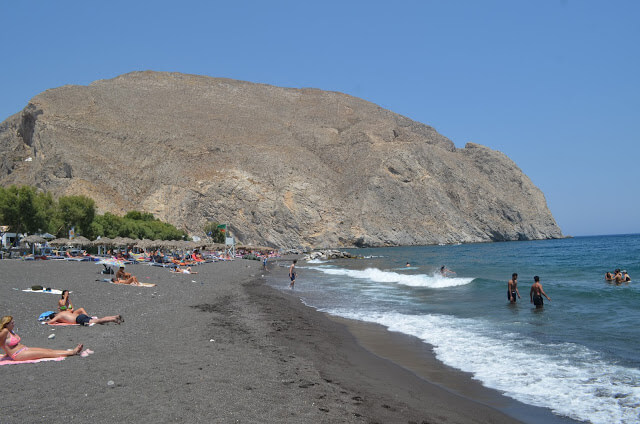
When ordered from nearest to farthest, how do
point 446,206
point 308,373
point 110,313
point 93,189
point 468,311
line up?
point 308,373 < point 110,313 < point 468,311 < point 93,189 < point 446,206

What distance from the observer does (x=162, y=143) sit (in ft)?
305

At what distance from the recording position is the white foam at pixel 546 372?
608 cm

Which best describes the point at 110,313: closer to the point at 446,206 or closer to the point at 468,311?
the point at 468,311

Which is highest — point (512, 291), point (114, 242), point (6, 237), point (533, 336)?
point (6, 237)

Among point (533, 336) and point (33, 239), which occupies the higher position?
point (33, 239)

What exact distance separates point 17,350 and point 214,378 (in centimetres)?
316

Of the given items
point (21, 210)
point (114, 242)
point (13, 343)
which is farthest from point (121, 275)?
point (21, 210)

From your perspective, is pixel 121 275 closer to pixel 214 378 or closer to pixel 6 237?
pixel 214 378

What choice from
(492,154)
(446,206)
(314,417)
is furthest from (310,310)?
(492,154)

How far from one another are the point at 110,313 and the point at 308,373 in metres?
6.84

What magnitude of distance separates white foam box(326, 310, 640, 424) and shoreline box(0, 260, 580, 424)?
103 cm

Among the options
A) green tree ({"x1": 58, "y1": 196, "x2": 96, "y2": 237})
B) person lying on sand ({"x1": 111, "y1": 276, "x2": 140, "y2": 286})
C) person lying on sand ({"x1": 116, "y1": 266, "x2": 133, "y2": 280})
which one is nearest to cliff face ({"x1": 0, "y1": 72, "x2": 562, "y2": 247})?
green tree ({"x1": 58, "y1": 196, "x2": 96, "y2": 237})

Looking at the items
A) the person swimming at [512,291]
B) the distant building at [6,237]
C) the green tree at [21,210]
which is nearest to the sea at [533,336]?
the person swimming at [512,291]

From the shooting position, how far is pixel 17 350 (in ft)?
22.8
